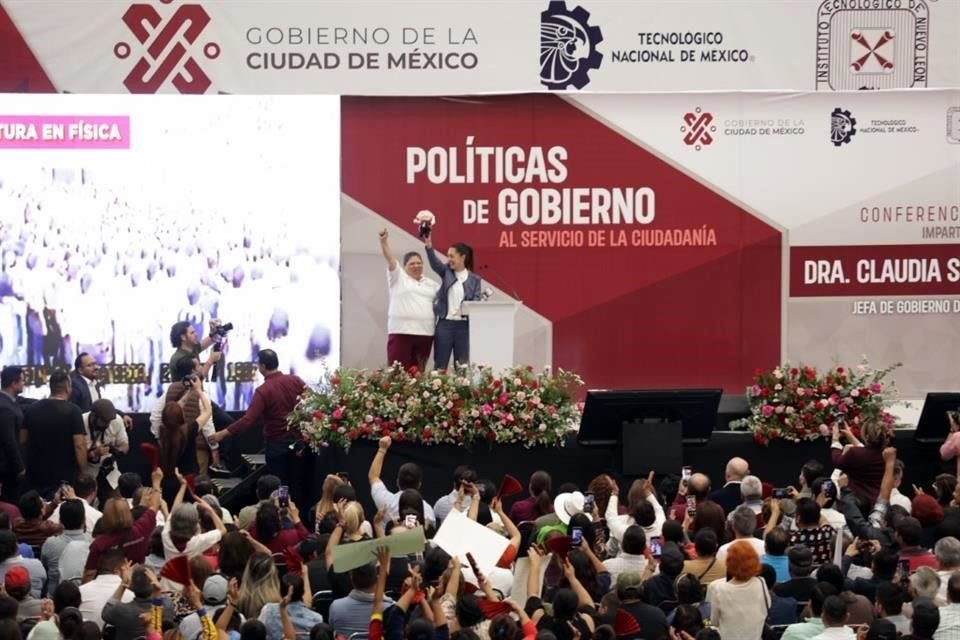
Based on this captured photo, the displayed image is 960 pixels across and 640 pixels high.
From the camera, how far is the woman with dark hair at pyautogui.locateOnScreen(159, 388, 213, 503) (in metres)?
13.4

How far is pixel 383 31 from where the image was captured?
53.2 ft

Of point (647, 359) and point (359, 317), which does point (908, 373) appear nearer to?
point (647, 359)

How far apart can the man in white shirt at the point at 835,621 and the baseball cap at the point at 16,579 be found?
395cm

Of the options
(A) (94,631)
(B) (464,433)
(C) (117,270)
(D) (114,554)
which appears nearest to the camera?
(A) (94,631)

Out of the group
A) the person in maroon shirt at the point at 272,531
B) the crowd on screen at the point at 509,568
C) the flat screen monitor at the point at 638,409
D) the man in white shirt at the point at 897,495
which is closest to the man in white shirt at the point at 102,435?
the crowd on screen at the point at 509,568

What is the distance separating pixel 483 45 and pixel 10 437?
20.4 feet

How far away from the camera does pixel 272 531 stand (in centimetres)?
970

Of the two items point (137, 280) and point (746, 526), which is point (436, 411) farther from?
point (746, 526)

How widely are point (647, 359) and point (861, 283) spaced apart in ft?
7.63

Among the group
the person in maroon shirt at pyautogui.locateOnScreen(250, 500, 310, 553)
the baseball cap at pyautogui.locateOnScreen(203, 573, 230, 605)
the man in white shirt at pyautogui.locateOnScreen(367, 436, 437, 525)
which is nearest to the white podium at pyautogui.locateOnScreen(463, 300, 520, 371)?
the man in white shirt at pyautogui.locateOnScreen(367, 436, 437, 525)

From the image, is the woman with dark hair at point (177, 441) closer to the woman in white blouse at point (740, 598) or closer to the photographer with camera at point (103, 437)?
the photographer with camera at point (103, 437)

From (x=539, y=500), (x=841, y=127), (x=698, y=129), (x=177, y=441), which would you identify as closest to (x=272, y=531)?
(x=539, y=500)

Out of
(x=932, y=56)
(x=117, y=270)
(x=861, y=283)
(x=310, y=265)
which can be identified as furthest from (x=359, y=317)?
(x=932, y=56)

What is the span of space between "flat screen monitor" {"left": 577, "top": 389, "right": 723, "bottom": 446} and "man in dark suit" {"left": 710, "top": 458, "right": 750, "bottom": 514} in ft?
6.28
